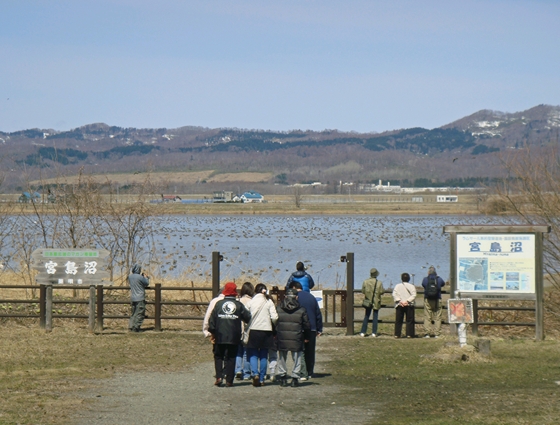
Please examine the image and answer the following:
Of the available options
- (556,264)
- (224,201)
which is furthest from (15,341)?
(224,201)

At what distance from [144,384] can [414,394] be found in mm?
4164

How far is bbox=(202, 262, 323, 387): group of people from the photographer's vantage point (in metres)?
12.1

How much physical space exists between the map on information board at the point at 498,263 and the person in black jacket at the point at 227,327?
23.7ft

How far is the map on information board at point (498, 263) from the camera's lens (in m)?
17.5

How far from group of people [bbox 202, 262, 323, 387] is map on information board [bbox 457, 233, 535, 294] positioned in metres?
6.21

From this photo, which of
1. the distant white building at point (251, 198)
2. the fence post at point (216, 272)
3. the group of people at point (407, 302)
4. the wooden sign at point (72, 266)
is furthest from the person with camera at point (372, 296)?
the distant white building at point (251, 198)

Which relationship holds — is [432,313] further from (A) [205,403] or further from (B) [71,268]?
(A) [205,403]

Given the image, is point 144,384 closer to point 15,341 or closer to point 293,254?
point 15,341

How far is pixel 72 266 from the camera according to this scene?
19.0m

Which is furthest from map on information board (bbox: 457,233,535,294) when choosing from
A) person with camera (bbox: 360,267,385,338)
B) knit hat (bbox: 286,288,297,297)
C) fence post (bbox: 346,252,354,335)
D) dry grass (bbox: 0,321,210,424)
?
knit hat (bbox: 286,288,297,297)

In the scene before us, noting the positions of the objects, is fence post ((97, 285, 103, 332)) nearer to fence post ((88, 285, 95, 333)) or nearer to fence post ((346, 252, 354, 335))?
fence post ((88, 285, 95, 333))

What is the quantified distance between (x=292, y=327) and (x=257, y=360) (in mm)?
830

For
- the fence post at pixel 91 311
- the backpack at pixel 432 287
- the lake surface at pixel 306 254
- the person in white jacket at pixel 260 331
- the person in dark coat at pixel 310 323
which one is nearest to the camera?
the person in white jacket at pixel 260 331

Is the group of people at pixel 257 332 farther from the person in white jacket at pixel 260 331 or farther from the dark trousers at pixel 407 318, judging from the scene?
the dark trousers at pixel 407 318
